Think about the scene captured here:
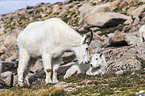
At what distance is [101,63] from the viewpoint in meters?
13.1

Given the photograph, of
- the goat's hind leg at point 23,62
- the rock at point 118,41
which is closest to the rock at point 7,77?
the goat's hind leg at point 23,62

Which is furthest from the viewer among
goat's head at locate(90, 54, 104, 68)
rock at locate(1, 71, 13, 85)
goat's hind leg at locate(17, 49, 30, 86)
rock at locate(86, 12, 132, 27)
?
rock at locate(86, 12, 132, 27)

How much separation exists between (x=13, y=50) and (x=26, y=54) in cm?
2186

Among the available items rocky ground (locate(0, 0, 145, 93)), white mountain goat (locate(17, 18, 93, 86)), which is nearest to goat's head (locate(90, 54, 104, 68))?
white mountain goat (locate(17, 18, 93, 86))

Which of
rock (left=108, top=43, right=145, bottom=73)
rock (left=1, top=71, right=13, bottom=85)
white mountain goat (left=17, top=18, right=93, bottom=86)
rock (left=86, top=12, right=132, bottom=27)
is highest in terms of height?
rock (left=86, top=12, right=132, bottom=27)

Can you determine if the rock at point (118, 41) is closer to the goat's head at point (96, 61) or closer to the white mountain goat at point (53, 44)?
the goat's head at point (96, 61)

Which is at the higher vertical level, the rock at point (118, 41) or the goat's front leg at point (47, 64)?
the rock at point (118, 41)

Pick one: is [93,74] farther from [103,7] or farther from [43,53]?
[103,7]

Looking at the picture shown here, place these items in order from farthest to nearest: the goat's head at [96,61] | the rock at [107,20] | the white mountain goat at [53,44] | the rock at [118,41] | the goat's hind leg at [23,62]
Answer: the rock at [107,20]
the rock at [118,41]
the goat's hind leg at [23,62]
the goat's head at [96,61]
the white mountain goat at [53,44]

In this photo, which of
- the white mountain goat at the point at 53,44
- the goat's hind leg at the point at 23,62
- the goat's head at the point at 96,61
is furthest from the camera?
the goat's hind leg at the point at 23,62

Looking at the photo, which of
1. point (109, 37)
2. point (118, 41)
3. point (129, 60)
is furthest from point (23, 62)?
point (109, 37)

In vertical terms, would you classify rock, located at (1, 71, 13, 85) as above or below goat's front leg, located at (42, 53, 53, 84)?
below

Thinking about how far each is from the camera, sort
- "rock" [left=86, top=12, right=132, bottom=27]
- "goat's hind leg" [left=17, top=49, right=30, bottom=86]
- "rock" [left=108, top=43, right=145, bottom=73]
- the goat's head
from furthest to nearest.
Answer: "rock" [left=86, top=12, right=132, bottom=27]
"goat's hind leg" [left=17, top=49, right=30, bottom=86]
the goat's head
"rock" [left=108, top=43, right=145, bottom=73]

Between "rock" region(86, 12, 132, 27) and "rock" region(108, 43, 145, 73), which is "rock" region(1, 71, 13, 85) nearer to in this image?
"rock" region(108, 43, 145, 73)
